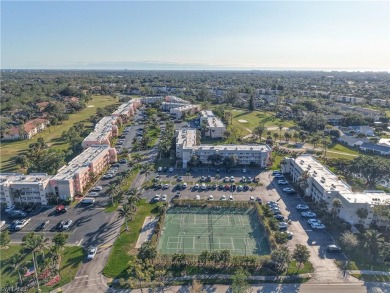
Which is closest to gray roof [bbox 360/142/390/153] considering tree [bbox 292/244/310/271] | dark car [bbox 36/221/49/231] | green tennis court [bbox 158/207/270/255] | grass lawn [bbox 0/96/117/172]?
green tennis court [bbox 158/207/270/255]

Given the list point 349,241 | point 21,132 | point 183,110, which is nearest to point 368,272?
point 349,241

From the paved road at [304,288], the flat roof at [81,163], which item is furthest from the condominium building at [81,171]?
the paved road at [304,288]

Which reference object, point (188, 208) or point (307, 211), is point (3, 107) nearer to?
point (188, 208)

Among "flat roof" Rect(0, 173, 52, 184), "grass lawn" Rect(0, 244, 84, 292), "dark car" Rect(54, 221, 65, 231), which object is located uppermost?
"flat roof" Rect(0, 173, 52, 184)

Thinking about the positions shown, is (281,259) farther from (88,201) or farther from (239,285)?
(88,201)

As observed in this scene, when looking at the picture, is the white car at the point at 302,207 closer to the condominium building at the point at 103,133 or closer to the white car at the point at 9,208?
the white car at the point at 9,208

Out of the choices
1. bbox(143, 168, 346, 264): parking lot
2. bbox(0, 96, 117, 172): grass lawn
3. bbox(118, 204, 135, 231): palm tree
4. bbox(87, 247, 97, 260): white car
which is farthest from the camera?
bbox(0, 96, 117, 172): grass lawn

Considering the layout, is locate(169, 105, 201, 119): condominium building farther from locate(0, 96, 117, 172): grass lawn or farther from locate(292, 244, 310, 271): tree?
locate(292, 244, 310, 271): tree

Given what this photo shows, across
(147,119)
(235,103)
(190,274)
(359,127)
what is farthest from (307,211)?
(235,103)
